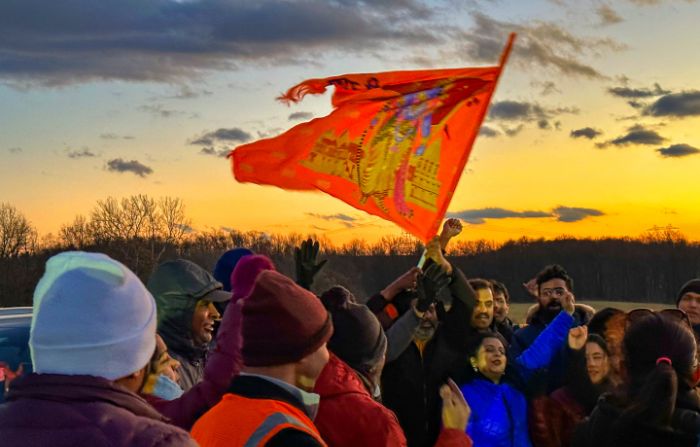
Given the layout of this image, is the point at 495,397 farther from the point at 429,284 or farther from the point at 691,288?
the point at 691,288

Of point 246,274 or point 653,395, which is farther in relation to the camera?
point 246,274

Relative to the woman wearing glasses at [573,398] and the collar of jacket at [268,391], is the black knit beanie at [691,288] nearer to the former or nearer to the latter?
the woman wearing glasses at [573,398]

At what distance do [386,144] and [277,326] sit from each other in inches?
130

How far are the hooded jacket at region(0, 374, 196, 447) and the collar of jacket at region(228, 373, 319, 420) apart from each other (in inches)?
13.4

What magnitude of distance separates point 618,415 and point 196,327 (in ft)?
6.63

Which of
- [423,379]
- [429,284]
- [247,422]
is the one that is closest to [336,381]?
[247,422]

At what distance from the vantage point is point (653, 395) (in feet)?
12.3

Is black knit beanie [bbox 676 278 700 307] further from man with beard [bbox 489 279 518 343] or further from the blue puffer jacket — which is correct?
the blue puffer jacket

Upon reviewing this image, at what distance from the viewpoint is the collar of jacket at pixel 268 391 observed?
2564 mm

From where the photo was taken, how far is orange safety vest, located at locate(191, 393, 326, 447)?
241cm

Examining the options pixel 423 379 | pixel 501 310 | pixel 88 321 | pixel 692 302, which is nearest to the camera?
pixel 88 321

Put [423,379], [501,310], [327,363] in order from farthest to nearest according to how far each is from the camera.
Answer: [501,310]
[423,379]
[327,363]

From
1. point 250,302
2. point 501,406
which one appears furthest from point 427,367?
point 250,302

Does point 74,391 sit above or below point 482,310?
above
